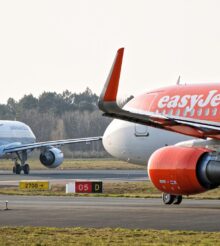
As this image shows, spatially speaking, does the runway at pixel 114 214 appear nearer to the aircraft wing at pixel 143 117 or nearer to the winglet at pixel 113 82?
the aircraft wing at pixel 143 117

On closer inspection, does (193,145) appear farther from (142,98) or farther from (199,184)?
(142,98)

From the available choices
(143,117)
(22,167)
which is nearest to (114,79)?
(143,117)

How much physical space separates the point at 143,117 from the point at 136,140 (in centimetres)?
779

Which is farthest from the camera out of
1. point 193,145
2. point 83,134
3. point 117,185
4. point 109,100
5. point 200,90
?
point 83,134

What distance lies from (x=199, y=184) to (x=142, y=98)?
24.3 ft

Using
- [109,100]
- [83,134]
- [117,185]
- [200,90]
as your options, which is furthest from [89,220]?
[83,134]

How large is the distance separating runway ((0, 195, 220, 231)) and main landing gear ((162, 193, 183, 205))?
0.27 metres

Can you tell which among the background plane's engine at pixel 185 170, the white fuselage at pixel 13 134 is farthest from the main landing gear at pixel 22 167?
the background plane's engine at pixel 185 170

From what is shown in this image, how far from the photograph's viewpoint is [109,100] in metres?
25.1

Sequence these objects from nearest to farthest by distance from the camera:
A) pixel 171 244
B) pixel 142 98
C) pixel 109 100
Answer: pixel 171 244
pixel 109 100
pixel 142 98

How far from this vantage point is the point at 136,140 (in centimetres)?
3456

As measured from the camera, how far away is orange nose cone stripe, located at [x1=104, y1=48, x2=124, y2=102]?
25.0 m

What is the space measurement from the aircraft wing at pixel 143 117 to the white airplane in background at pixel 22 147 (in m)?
47.9

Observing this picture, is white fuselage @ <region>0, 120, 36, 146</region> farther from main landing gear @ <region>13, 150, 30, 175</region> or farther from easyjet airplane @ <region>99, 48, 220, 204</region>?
easyjet airplane @ <region>99, 48, 220, 204</region>
